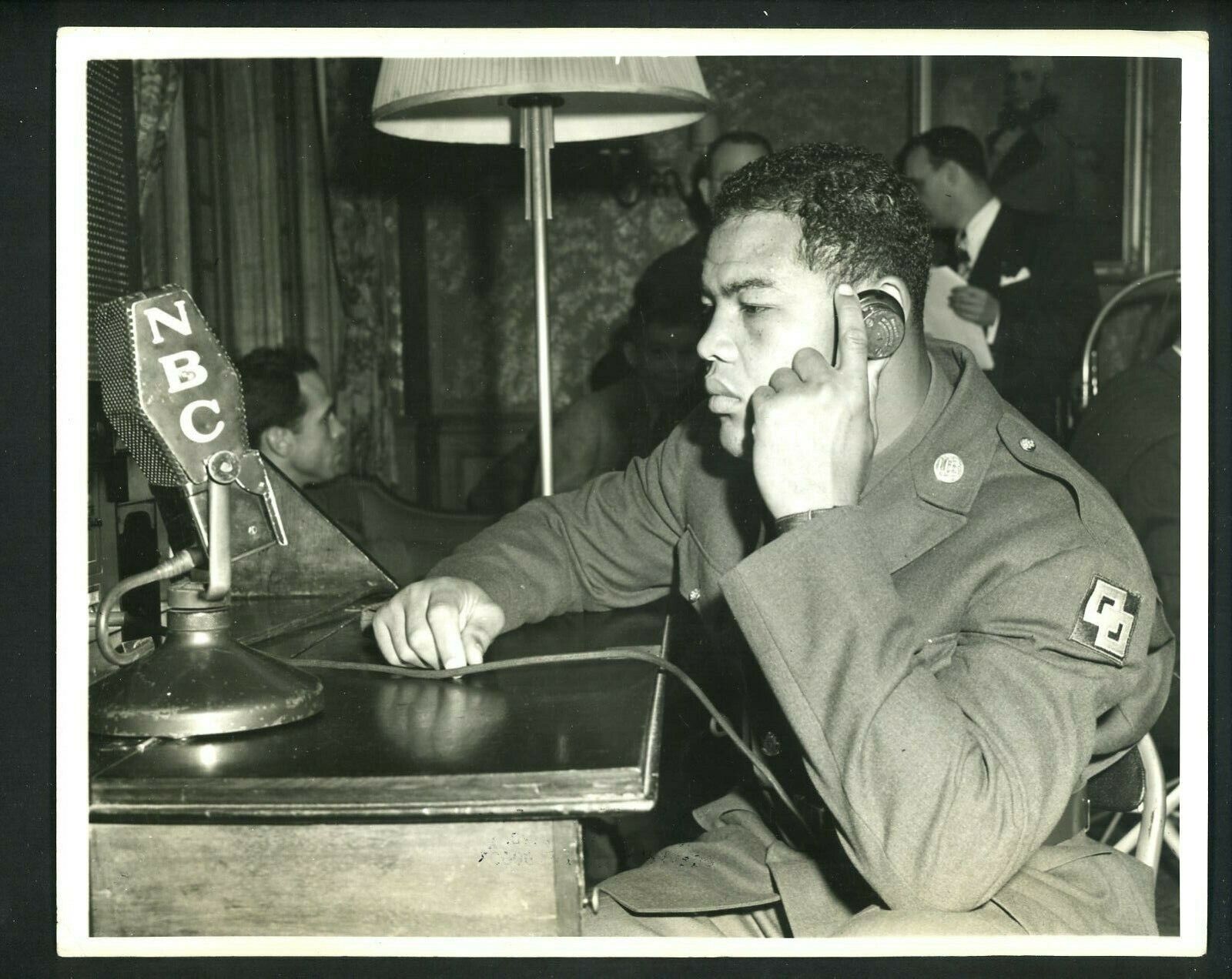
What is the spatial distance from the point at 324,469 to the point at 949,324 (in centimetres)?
199

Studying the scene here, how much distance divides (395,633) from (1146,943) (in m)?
0.86

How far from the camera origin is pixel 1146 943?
1.20m

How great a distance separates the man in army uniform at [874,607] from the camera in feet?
3.39

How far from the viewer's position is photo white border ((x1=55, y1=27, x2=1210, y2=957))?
1142 mm

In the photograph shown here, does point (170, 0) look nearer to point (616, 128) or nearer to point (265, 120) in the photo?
point (616, 128)

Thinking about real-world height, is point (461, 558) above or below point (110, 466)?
below

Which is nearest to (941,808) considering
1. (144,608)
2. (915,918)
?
(915,918)

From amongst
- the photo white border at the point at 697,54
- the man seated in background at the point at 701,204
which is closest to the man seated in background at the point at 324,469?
the man seated in background at the point at 701,204

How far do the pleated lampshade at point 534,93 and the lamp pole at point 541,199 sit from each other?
6cm

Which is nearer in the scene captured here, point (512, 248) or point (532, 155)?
point (532, 155)

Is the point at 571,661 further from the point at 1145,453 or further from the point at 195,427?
the point at 1145,453

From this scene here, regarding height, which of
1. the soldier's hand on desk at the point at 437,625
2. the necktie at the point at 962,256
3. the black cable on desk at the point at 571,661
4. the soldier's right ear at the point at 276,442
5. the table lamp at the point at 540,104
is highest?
the necktie at the point at 962,256

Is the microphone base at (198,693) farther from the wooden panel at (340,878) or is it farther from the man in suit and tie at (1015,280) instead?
the man in suit and tie at (1015,280)

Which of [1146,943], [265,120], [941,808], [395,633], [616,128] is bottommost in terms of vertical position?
[1146,943]
